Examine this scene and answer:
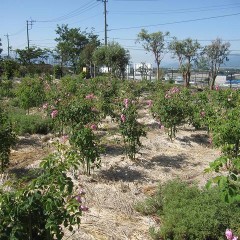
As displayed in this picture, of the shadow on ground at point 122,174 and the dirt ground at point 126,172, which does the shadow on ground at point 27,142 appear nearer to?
the dirt ground at point 126,172

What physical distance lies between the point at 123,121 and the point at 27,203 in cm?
445

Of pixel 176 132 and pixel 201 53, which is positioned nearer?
pixel 176 132

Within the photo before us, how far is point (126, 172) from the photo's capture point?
672cm

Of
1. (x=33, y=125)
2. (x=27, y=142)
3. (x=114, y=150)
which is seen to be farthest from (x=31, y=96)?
(x=114, y=150)

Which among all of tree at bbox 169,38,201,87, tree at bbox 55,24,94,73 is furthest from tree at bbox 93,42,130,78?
tree at bbox 55,24,94,73

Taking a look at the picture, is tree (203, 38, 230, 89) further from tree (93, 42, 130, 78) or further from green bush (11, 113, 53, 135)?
green bush (11, 113, 53, 135)

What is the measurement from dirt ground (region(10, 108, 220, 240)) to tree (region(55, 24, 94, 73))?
36.6 metres

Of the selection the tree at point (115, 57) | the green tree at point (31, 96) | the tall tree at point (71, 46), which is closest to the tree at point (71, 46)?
the tall tree at point (71, 46)

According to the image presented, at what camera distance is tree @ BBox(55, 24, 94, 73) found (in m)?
45.5

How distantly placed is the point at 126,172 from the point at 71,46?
136 ft

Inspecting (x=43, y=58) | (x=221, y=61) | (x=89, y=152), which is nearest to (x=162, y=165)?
(x=89, y=152)

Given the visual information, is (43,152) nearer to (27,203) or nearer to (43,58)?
(27,203)

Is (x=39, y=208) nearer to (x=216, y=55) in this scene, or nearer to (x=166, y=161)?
(x=166, y=161)

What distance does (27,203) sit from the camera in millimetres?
2871
